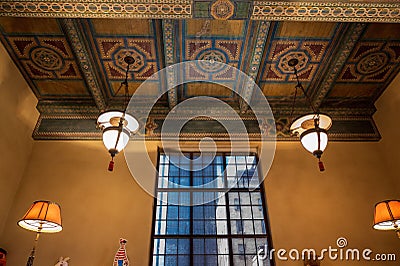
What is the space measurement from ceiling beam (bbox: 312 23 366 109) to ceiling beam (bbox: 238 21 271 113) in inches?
53.2

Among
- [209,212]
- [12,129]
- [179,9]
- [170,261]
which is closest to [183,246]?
[170,261]

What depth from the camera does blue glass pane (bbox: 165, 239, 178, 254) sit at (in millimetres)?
4906

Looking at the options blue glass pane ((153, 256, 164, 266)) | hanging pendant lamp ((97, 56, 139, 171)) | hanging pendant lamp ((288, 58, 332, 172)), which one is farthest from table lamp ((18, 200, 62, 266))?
hanging pendant lamp ((288, 58, 332, 172))

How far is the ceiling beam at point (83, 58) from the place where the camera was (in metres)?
4.56

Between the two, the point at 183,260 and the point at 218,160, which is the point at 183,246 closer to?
the point at 183,260

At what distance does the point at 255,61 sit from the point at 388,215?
311 centimetres

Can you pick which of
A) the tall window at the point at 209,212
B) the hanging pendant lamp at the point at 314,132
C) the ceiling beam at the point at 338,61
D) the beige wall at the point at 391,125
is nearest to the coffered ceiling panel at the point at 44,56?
the tall window at the point at 209,212

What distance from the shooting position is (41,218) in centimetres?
384

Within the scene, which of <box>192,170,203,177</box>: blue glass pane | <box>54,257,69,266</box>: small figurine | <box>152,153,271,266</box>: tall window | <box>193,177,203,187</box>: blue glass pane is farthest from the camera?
<box>192,170,203,177</box>: blue glass pane

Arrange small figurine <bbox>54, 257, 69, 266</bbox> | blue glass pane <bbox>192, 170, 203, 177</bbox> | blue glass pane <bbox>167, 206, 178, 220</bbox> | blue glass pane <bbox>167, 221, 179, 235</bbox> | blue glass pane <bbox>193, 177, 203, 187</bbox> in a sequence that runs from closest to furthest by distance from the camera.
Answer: small figurine <bbox>54, 257, 69, 266</bbox> → blue glass pane <bbox>167, 221, 179, 235</bbox> → blue glass pane <bbox>167, 206, 178, 220</bbox> → blue glass pane <bbox>193, 177, 203, 187</bbox> → blue glass pane <bbox>192, 170, 203, 177</bbox>

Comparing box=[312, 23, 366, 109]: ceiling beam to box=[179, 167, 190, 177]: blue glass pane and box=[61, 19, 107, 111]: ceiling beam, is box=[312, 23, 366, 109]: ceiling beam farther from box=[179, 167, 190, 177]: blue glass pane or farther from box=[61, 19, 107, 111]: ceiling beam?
box=[61, 19, 107, 111]: ceiling beam

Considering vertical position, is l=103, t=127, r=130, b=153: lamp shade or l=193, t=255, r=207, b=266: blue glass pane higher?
l=103, t=127, r=130, b=153: lamp shade

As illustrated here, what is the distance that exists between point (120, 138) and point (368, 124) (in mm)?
5128

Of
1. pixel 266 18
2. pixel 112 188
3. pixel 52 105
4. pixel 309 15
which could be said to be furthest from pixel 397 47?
pixel 52 105
